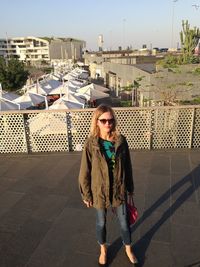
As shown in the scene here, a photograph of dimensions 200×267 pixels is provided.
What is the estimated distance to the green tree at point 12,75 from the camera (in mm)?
22703

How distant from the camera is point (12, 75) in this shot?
2303 centimetres

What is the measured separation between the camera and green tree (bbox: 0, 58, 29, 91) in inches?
894

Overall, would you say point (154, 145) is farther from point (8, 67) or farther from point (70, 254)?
point (8, 67)

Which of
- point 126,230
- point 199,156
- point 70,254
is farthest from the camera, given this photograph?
point 199,156

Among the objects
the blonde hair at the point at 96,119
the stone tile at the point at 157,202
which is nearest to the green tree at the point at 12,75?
the stone tile at the point at 157,202

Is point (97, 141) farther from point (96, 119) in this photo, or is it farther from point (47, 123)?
point (47, 123)

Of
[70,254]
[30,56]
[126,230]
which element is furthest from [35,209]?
[30,56]

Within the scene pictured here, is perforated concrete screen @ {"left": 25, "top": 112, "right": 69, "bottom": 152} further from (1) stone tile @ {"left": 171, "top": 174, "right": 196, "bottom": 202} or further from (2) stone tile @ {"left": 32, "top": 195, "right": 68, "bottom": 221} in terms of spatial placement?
(1) stone tile @ {"left": 171, "top": 174, "right": 196, "bottom": 202}

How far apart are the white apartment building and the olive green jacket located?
10142 centimetres

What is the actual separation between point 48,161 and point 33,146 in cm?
75

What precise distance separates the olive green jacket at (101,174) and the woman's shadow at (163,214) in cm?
72

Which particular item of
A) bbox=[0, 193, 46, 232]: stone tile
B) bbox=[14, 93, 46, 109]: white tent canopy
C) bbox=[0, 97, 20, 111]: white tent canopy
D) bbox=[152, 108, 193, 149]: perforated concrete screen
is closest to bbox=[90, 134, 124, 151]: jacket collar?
bbox=[0, 193, 46, 232]: stone tile

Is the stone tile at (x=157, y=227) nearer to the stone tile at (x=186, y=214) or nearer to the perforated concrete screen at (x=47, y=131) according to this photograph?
the stone tile at (x=186, y=214)

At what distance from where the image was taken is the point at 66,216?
11.5ft
